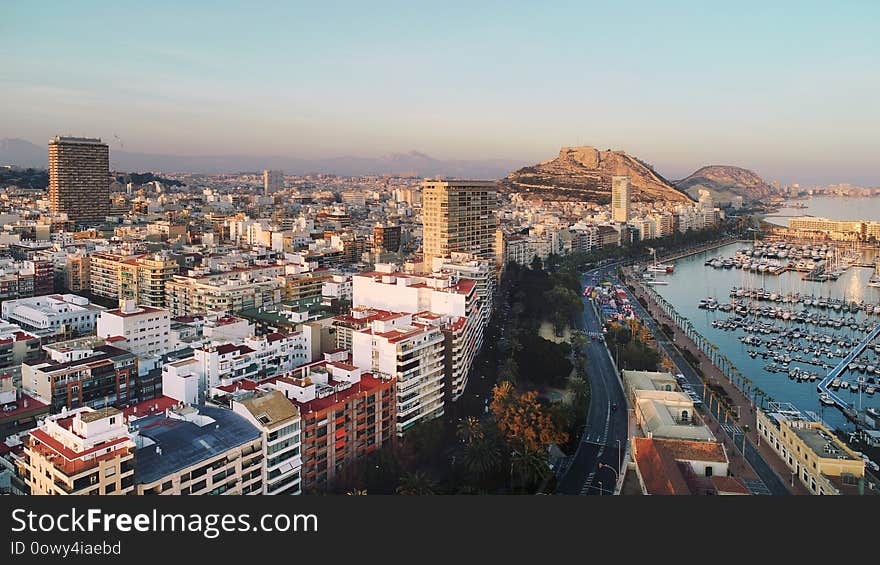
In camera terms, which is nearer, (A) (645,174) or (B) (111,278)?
(B) (111,278)

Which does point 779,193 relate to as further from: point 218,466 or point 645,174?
point 218,466

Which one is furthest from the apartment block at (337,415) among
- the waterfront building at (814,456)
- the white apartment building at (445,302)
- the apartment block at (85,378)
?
the waterfront building at (814,456)

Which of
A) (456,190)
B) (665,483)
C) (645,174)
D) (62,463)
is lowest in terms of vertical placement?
(665,483)

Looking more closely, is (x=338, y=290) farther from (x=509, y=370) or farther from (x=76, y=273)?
(x=76, y=273)

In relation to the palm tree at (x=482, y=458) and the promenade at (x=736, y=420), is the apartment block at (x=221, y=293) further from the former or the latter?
the promenade at (x=736, y=420)

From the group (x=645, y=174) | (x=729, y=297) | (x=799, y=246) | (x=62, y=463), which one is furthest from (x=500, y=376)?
(x=645, y=174)

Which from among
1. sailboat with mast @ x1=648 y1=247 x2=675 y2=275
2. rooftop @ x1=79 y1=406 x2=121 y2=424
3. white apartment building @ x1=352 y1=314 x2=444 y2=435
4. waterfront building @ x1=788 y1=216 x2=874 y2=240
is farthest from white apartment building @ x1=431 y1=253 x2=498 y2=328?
waterfront building @ x1=788 y1=216 x2=874 y2=240

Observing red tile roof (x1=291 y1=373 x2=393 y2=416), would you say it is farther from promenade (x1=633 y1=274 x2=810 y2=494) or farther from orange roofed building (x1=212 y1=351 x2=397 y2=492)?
promenade (x1=633 y1=274 x2=810 y2=494)

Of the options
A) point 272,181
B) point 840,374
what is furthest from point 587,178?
point 840,374
